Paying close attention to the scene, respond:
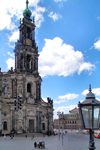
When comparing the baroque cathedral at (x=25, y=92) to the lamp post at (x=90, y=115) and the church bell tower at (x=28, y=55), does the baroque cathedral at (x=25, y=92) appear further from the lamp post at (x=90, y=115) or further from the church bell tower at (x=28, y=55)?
the lamp post at (x=90, y=115)

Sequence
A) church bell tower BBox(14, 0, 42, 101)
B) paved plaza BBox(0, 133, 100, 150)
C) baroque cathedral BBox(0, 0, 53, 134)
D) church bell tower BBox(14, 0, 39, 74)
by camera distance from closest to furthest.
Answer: paved plaza BBox(0, 133, 100, 150), baroque cathedral BBox(0, 0, 53, 134), church bell tower BBox(14, 0, 42, 101), church bell tower BBox(14, 0, 39, 74)

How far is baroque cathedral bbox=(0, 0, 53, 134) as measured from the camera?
167 feet

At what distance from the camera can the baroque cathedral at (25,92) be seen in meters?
50.9

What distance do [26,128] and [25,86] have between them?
11734mm

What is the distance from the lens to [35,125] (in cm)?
5403

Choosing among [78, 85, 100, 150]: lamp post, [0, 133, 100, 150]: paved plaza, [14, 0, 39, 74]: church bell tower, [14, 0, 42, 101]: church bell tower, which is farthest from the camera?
[14, 0, 39, 74]: church bell tower

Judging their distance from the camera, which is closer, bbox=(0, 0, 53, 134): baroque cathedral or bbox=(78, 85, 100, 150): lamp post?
bbox=(78, 85, 100, 150): lamp post

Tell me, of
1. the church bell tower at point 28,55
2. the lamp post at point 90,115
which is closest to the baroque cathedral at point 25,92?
the church bell tower at point 28,55

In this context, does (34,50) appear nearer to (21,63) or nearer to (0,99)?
(21,63)

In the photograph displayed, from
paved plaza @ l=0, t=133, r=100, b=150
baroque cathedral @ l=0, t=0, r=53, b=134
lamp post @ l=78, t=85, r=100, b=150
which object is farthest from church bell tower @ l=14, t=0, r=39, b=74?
lamp post @ l=78, t=85, r=100, b=150

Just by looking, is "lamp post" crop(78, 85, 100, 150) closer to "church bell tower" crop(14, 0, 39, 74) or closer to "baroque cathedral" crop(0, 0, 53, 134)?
"baroque cathedral" crop(0, 0, 53, 134)

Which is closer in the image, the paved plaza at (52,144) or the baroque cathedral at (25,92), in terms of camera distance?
the paved plaza at (52,144)

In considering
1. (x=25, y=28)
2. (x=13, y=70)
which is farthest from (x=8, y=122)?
(x=25, y=28)

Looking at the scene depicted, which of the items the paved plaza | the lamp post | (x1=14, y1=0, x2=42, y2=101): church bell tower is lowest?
the paved plaza
